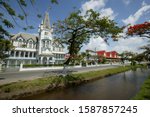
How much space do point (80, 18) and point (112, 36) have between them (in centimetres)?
454

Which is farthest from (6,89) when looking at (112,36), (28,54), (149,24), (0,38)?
(28,54)

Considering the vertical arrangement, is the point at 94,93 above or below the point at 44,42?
below

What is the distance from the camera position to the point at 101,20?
1580 cm

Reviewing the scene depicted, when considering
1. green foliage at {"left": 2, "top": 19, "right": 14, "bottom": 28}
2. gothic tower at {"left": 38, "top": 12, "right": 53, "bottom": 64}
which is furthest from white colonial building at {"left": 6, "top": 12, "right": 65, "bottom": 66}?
green foliage at {"left": 2, "top": 19, "right": 14, "bottom": 28}

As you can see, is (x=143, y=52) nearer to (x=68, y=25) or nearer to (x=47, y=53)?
(x=68, y=25)

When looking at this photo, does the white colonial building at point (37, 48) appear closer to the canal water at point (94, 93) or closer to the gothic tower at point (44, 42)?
the gothic tower at point (44, 42)

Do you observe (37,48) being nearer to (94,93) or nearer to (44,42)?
(44,42)

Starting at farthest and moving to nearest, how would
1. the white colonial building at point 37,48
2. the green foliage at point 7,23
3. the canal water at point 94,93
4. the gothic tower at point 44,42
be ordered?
the gothic tower at point 44,42, the white colonial building at point 37,48, the canal water at point 94,93, the green foliage at point 7,23

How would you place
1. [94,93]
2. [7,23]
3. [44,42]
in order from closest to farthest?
[7,23]
[94,93]
[44,42]

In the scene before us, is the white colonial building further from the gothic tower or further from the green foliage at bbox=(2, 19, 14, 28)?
the green foliage at bbox=(2, 19, 14, 28)

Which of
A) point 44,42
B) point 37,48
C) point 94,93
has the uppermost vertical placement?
point 44,42

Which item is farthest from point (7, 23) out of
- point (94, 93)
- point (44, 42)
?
point (44, 42)

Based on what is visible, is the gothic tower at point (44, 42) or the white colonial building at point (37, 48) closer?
the white colonial building at point (37, 48)

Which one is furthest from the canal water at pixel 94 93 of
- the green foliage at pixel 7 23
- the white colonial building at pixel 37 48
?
the white colonial building at pixel 37 48
